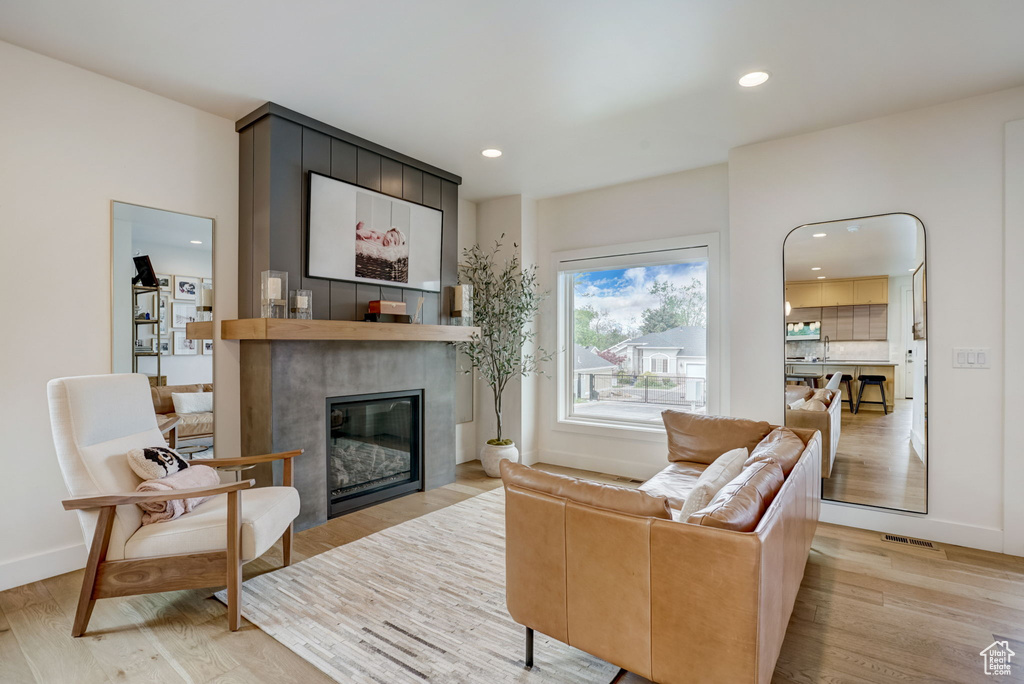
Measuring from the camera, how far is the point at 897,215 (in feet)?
10.1

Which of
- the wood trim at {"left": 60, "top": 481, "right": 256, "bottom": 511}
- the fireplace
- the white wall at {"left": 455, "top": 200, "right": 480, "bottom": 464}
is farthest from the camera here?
the white wall at {"left": 455, "top": 200, "right": 480, "bottom": 464}

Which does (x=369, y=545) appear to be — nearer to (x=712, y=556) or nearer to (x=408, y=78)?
(x=712, y=556)

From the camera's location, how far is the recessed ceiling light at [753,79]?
8.73 feet

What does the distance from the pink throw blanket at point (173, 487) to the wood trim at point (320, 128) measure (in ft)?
6.99

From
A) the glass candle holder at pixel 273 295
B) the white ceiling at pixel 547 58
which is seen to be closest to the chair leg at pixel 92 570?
the glass candle holder at pixel 273 295

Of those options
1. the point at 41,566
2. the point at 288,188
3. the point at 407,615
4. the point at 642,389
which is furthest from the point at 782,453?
the point at 41,566

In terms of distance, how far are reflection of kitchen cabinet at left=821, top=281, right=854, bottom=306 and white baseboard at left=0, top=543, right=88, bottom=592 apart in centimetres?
468

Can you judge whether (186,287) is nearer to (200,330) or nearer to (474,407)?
(200,330)

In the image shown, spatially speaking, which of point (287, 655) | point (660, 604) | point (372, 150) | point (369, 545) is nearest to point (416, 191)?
point (372, 150)

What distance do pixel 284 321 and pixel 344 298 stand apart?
0.64 meters

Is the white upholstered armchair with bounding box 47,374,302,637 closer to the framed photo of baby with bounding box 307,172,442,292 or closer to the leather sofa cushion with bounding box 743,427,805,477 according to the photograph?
the framed photo of baby with bounding box 307,172,442,292

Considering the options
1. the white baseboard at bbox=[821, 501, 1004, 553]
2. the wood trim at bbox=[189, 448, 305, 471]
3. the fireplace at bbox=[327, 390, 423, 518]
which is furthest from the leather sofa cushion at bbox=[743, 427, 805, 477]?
the fireplace at bbox=[327, 390, 423, 518]

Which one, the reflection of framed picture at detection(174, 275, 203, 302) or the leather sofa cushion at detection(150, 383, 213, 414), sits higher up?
the reflection of framed picture at detection(174, 275, 203, 302)

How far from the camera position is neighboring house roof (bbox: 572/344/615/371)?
15.9 feet
